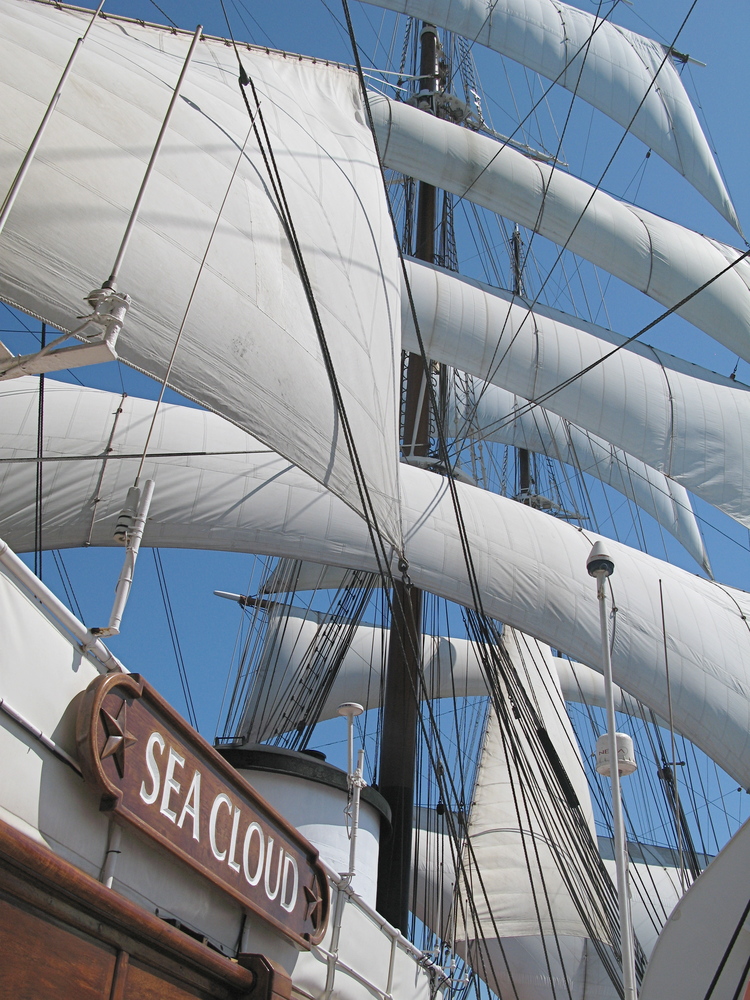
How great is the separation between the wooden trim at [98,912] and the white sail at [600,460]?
20686mm

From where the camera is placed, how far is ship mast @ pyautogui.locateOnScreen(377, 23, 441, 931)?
8.83 m

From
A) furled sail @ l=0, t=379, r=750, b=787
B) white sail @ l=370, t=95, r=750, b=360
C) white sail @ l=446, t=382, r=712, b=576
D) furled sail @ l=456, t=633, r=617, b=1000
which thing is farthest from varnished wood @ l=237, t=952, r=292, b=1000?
white sail @ l=446, t=382, r=712, b=576

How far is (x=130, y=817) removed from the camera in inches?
109

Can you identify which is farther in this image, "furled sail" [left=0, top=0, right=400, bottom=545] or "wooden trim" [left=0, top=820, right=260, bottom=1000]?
"furled sail" [left=0, top=0, right=400, bottom=545]

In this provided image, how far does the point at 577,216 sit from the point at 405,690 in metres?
9.83

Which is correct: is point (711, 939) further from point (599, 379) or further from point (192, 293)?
point (599, 379)

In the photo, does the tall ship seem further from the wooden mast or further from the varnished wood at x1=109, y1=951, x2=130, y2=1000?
the wooden mast

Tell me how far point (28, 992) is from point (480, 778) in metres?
14.8

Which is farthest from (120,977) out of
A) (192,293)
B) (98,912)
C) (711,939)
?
(192,293)

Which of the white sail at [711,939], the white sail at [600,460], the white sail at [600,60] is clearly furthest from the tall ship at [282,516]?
the white sail at [600,460]

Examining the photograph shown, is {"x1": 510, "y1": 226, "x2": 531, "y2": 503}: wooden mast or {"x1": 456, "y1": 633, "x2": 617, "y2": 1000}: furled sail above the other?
{"x1": 510, "y1": 226, "x2": 531, "y2": 503}: wooden mast

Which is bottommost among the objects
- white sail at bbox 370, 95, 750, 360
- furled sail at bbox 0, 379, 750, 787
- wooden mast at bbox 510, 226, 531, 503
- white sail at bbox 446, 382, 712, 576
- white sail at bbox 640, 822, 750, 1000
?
white sail at bbox 640, 822, 750, 1000

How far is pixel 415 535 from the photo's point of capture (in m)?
11.3

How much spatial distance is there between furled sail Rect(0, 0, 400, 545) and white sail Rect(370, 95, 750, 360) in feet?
34.2
